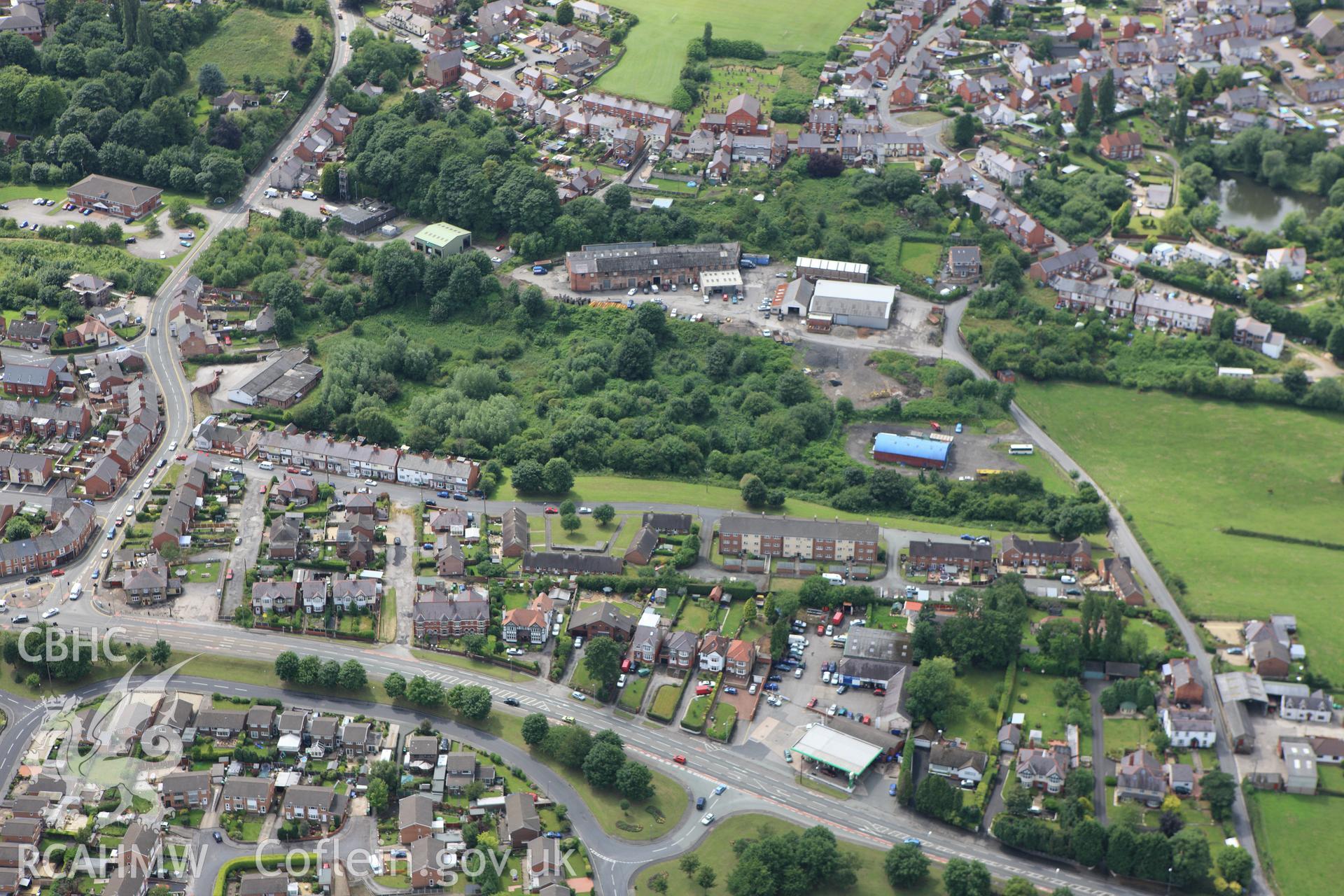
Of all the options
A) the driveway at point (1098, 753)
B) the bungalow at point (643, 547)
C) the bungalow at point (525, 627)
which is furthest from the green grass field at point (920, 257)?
the bungalow at point (525, 627)

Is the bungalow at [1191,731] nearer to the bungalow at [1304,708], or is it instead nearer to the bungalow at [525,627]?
the bungalow at [1304,708]

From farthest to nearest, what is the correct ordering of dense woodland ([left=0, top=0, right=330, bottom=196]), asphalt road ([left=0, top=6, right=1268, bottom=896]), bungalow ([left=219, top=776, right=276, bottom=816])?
dense woodland ([left=0, top=0, right=330, bottom=196])
bungalow ([left=219, top=776, right=276, bottom=816])
asphalt road ([left=0, top=6, right=1268, bottom=896])

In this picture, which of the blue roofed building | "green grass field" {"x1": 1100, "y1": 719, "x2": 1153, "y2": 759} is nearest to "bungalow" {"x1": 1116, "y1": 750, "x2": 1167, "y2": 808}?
"green grass field" {"x1": 1100, "y1": 719, "x2": 1153, "y2": 759}

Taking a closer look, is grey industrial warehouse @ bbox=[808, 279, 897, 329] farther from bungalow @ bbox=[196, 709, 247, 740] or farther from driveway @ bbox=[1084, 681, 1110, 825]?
bungalow @ bbox=[196, 709, 247, 740]

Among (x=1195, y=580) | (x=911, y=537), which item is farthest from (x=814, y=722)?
(x=1195, y=580)

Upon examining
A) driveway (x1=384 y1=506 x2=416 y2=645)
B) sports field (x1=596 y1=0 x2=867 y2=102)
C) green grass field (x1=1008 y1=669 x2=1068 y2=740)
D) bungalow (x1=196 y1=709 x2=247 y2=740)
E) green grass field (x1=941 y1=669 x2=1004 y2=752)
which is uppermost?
sports field (x1=596 y1=0 x2=867 y2=102)

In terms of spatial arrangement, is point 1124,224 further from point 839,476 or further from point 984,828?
point 984,828
